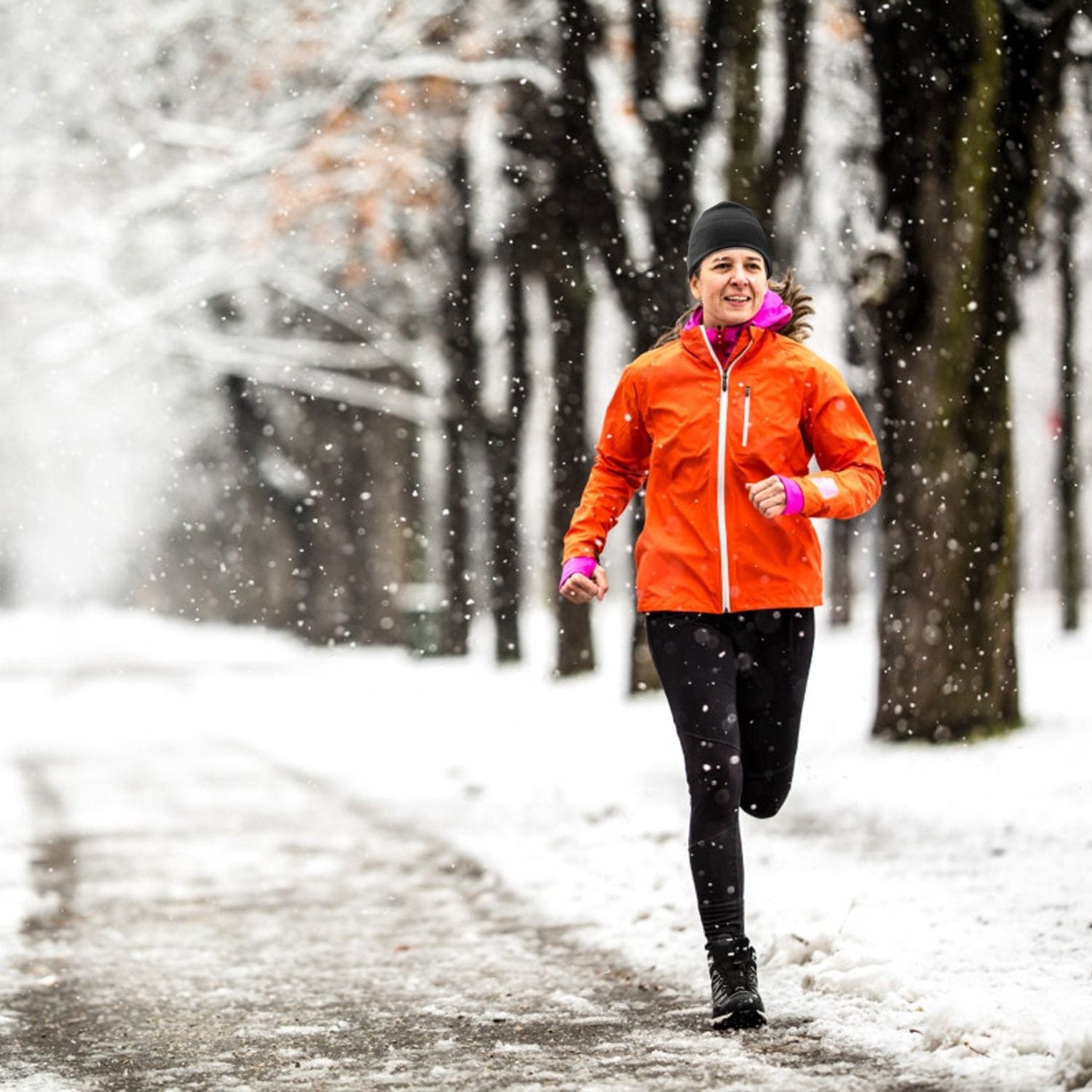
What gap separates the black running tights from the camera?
5.03m

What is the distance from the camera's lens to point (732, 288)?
512cm

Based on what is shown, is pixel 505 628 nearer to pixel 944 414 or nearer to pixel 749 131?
pixel 749 131

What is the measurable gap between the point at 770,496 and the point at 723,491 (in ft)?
0.84

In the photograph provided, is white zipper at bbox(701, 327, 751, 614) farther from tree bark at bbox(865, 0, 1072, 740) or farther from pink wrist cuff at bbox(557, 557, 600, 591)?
tree bark at bbox(865, 0, 1072, 740)

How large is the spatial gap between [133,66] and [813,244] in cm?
716

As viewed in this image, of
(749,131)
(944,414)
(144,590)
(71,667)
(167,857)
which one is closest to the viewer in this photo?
(167,857)

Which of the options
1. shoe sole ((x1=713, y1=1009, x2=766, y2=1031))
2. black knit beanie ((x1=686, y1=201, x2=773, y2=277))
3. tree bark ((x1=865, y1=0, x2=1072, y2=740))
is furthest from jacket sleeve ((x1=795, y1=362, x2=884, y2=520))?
tree bark ((x1=865, y1=0, x2=1072, y2=740))

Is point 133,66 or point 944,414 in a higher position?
point 133,66

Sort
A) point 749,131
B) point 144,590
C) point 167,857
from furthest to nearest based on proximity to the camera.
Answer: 1. point 144,590
2. point 749,131
3. point 167,857

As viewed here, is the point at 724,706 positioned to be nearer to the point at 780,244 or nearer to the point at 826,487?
the point at 826,487

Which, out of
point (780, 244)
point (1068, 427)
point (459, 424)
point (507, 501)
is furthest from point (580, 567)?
point (459, 424)

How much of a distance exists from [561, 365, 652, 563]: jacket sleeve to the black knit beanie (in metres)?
0.39

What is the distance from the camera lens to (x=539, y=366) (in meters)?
26.8

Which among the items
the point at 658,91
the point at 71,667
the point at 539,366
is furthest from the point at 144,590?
the point at 658,91
